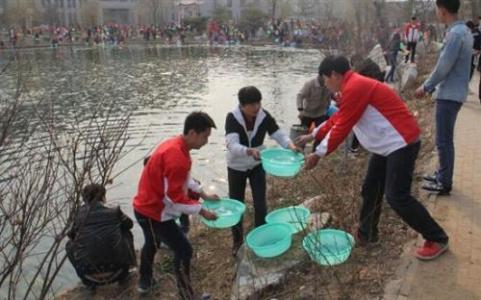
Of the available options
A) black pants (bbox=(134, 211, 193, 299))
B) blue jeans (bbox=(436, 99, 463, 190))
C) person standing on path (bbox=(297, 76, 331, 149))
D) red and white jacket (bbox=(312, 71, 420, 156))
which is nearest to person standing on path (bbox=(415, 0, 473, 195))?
blue jeans (bbox=(436, 99, 463, 190))

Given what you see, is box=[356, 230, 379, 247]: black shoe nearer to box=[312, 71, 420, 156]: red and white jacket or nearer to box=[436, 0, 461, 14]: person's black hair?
box=[312, 71, 420, 156]: red and white jacket

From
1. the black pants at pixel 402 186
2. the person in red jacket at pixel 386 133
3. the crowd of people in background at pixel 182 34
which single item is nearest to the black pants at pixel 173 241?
the person in red jacket at pixel 386 133

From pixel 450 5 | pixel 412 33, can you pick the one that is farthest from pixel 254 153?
pixel 412 33

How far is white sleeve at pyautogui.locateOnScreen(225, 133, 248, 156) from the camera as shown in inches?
170

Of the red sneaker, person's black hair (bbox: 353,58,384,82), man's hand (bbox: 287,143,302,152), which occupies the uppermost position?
person's black hair (bbox: 353,58,384,82)

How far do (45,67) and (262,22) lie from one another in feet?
123

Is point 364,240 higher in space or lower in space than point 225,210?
lower

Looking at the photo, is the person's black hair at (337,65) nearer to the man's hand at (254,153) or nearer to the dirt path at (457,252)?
the man's hand at (254,153)

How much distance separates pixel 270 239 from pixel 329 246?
23.2 inches

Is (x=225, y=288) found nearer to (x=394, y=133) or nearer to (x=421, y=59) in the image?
(x=394, y=133)

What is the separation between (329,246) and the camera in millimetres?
3936

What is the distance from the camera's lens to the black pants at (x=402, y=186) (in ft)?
11.8

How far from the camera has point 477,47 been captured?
502 inches

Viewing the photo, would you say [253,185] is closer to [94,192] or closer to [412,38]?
[94,192]
